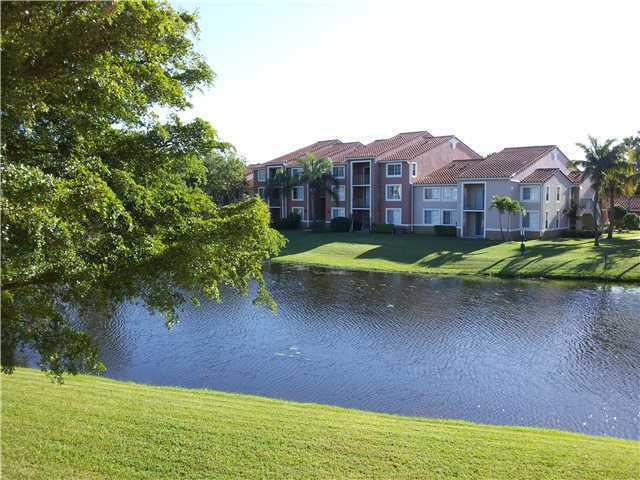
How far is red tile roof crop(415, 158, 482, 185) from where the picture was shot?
54.0 metres

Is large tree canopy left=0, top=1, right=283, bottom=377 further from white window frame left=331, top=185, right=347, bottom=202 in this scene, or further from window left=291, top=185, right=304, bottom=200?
window left=291, top=185, right=304, bottom=200

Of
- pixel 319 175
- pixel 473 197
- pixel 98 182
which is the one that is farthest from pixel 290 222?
pixel 98 182

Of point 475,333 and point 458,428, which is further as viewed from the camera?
point 475,333

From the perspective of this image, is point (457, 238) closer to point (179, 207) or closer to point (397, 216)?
point (397, 216)

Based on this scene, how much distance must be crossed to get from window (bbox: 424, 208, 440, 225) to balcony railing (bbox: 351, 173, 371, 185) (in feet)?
24.0

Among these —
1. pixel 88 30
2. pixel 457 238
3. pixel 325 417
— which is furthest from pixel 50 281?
pixel 457 238

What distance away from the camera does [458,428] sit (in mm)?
11414

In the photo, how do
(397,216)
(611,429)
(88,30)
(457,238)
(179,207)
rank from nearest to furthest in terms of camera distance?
(88,30) → (179,207) → (611,429) → (457,238) → (397,216)

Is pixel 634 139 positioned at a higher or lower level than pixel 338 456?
higher

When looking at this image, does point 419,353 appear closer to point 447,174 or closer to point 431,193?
point 431,193

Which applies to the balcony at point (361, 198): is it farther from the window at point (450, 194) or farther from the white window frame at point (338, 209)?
the window at point (450, 194)

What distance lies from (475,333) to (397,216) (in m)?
35.6

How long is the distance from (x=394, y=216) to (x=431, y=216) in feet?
13.3

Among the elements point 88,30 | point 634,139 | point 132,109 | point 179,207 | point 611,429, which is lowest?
point 611,429
